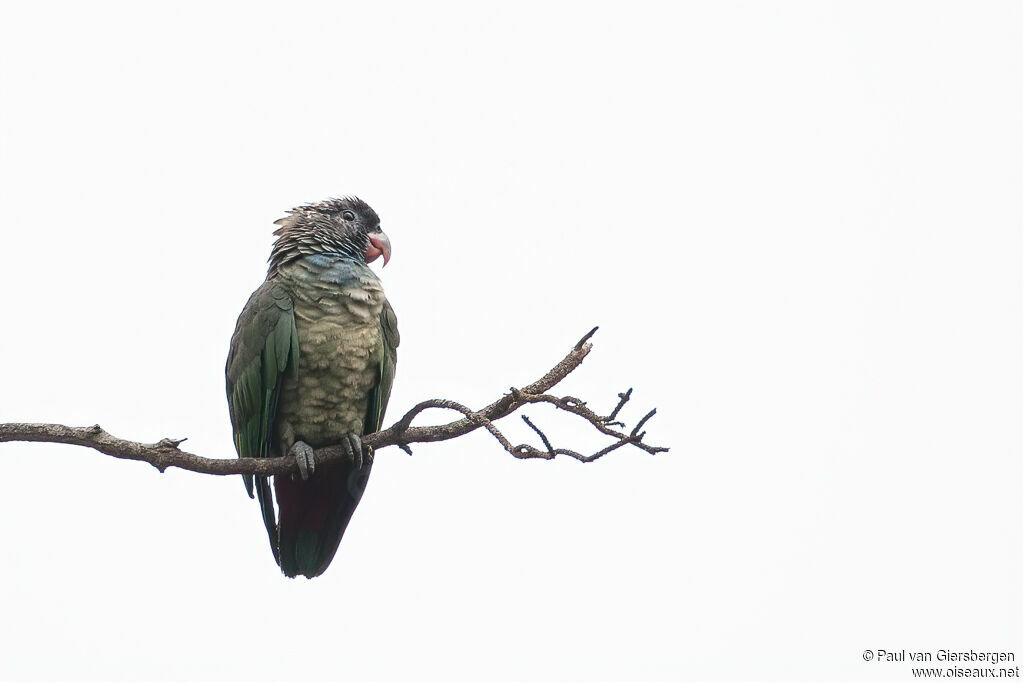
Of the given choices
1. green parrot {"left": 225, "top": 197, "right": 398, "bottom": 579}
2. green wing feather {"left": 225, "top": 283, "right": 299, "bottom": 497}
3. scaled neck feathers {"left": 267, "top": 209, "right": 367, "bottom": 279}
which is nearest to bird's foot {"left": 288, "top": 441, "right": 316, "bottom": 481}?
green parrot {"left": 225, "top": 197, "right": 398, "bottom": 579}

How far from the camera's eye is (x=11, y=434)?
419 centimetres

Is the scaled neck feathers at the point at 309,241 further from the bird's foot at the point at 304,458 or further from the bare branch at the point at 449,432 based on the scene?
the bare branch at the point at 449,432

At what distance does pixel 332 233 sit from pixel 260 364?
1.04 meters

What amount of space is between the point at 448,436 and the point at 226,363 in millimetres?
1979

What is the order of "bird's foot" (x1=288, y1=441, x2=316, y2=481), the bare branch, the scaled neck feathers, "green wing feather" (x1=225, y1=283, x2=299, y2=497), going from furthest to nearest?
the scaled neck feathers
"green wing feather" (x1=225, y1=283, x2=299, y2=497)
"bird's foot" (x1=288, y1=441, x2=316, y2=481)
the bare branch

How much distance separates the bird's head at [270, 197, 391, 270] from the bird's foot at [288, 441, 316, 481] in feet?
3.89

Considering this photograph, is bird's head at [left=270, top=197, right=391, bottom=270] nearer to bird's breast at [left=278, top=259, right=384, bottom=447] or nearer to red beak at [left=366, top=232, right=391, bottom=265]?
red beak at [left=366, top=232, right=391, bottom=265]

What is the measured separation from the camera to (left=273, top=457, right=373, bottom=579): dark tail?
18.4 ft

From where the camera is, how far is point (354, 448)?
5359mm

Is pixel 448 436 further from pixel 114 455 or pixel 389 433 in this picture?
pixel 114 455

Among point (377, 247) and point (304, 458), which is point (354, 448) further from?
point (377, 247)

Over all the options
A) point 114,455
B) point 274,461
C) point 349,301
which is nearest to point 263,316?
point 349,301

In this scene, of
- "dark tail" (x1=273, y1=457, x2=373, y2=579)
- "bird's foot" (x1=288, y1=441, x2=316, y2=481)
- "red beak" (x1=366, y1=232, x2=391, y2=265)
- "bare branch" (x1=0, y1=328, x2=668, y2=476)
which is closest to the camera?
"bare branch" (x1=0, y1=328, x2=668, y2=476)

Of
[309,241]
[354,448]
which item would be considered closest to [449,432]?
[354,448]
